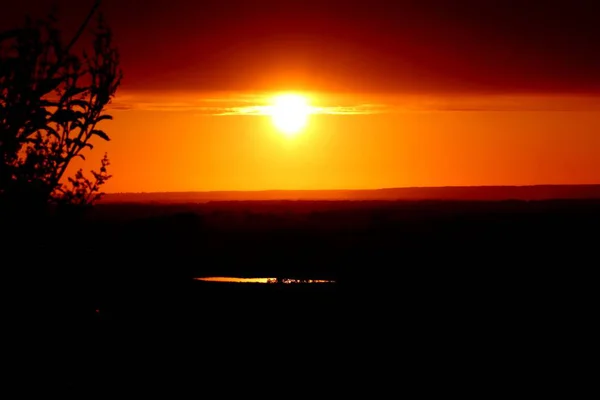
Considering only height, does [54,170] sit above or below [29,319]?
above

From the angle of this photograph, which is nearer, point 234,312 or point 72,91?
point 72,91

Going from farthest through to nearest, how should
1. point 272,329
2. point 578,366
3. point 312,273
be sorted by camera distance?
1. point 312,273
2. point 272,329
3. point 578,366

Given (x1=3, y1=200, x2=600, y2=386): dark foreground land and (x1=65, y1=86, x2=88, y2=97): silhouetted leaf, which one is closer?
(x1=65, y1=86, x2=88, y2=97): silhouetted leaf

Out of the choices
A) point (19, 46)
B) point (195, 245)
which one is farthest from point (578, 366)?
point (195, 245)

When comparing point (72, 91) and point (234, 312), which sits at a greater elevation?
point (234, 312)

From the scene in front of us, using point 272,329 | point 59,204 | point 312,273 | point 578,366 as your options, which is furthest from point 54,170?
point 312,273

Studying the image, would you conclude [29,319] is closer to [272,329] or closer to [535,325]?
[272,329]

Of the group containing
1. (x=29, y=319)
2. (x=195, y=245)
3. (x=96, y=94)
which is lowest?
(x=29, y=319)

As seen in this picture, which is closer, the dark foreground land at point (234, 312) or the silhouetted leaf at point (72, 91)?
the silhouetted leaf at point (72, 91)

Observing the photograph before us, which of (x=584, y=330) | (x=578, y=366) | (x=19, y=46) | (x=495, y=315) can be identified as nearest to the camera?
(x=19, y=46)

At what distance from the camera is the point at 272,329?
15148 mm

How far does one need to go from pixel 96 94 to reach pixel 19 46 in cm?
89

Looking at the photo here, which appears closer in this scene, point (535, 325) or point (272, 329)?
point (272, 329)

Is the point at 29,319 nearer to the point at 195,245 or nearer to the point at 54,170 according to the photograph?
the point at 54,170
